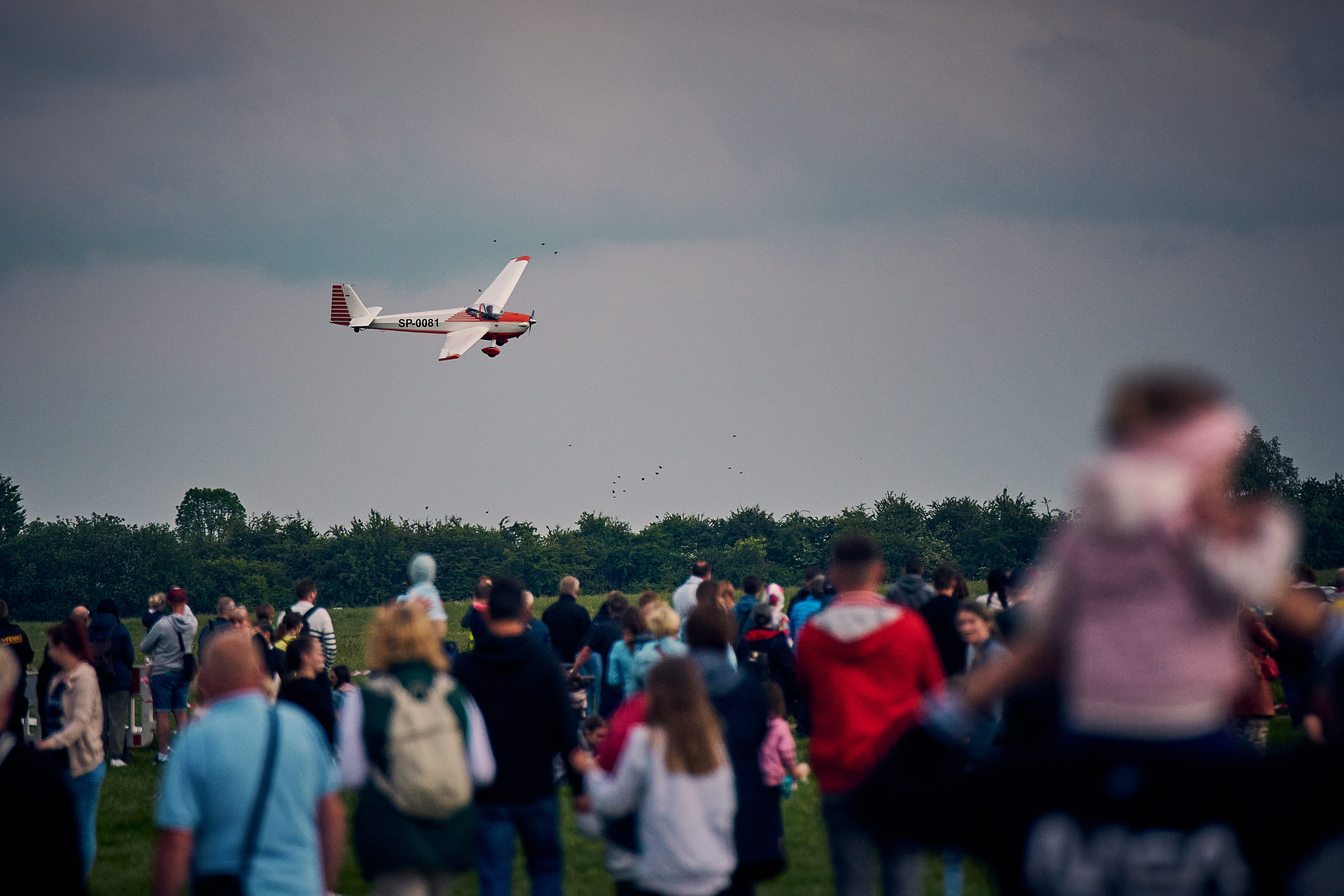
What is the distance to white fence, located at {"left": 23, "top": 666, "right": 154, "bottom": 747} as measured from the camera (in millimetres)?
15805

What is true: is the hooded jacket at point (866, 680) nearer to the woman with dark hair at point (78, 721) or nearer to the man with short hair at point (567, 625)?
the woman with dark hair at point (78, 721)

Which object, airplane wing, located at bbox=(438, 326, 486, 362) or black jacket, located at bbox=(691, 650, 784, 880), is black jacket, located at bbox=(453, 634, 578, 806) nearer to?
black jacket, located at bbox=(691, 650, 784, 880)

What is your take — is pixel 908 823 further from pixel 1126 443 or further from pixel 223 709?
pixel 223 709

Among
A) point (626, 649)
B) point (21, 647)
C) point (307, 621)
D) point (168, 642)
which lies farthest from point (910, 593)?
point (21, 647)

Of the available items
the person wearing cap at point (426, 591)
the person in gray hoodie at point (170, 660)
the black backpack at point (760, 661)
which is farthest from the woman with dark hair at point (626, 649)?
the person in gray hoodie at point (170, 660)

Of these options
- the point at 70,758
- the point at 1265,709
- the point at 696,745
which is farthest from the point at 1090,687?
the point at 1265,709

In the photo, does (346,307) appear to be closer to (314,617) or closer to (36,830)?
(314,617)

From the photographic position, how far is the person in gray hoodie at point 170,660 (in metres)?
15.3

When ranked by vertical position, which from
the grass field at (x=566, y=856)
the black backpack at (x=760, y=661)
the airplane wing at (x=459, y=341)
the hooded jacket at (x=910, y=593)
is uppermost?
the airplane wing at (x=459, y=341)

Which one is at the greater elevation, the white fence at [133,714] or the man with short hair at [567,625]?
the man with short hair at [567,625]

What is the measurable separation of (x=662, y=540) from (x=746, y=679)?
90493 millimetres

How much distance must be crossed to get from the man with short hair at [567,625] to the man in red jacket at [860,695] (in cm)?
882

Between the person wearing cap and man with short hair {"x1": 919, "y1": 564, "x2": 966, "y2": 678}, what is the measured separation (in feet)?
13.6

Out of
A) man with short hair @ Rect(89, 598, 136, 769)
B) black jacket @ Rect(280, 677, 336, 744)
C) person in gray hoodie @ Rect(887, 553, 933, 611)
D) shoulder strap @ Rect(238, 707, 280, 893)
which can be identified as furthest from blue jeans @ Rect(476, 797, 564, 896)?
man with short hair @ Rect(89, 598, 136, 769)
